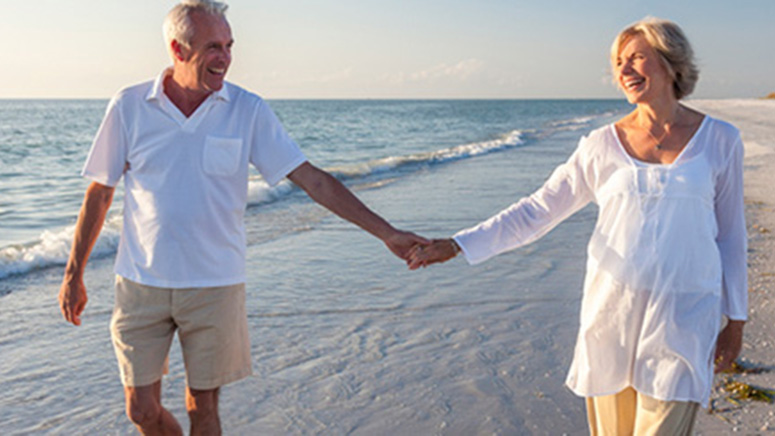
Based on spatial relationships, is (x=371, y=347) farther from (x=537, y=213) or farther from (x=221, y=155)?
(x=221, y=155)

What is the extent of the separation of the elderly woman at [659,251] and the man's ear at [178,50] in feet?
→ 5.42

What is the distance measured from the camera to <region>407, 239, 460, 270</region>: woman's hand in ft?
11.7

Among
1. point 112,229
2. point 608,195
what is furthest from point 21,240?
point 608,195

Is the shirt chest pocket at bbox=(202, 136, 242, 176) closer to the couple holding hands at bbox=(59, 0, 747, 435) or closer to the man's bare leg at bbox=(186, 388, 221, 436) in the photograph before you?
the couple holding hands at bbox=(59, 0, 747, 435)

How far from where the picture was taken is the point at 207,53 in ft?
9.82

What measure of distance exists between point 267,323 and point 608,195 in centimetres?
386

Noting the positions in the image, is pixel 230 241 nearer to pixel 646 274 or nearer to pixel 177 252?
pixel 177 252

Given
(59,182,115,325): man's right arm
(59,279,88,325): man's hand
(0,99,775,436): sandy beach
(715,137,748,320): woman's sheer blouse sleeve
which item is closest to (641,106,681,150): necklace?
(715,137,748,320): woman's sheer blouse sleeve

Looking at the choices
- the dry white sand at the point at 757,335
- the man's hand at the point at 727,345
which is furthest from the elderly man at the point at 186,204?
the dry white sand at the point at 757,335

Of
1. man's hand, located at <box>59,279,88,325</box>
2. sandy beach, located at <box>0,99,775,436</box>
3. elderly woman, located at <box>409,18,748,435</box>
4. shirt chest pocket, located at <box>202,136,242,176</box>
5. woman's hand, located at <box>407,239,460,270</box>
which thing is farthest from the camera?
sandy beach, located at <box>0,99,775,436</box>

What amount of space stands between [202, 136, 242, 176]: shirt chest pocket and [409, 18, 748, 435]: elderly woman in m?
1.37

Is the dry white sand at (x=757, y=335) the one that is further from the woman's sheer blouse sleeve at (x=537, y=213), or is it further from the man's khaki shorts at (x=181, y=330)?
the man's khaki shorts at (x=181, y=330)

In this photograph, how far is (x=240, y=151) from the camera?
2998 millimetres

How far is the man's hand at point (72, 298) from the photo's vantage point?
10.6ft
